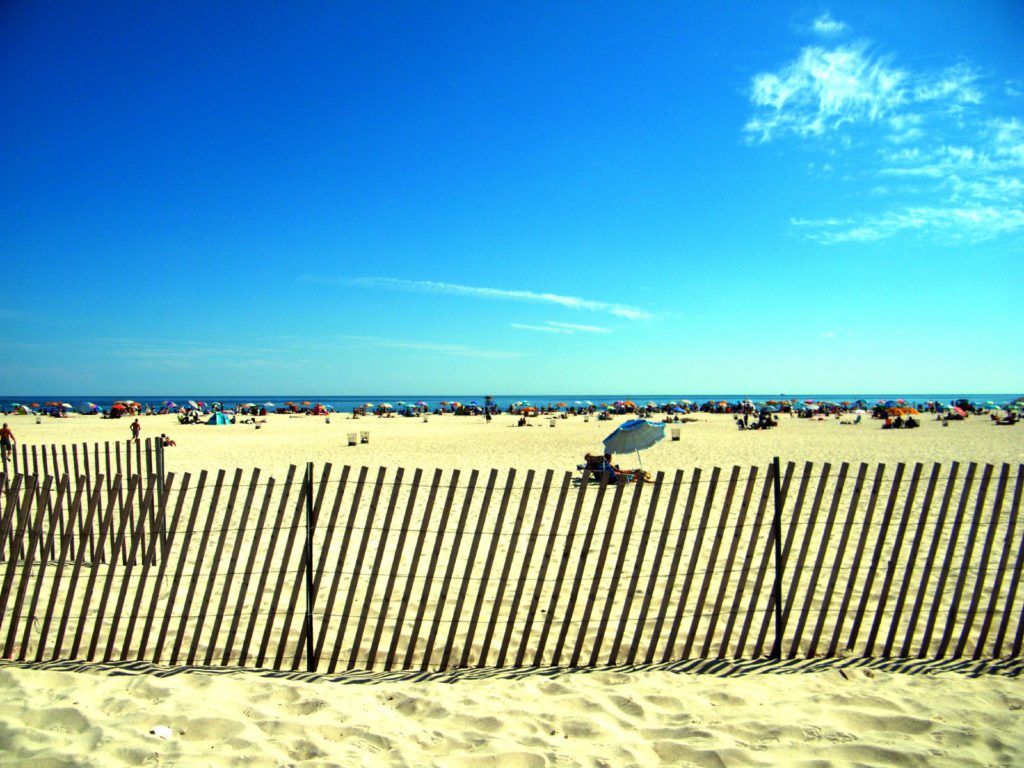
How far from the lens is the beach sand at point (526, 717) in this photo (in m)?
3.27

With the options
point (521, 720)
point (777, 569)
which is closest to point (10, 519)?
point (521, 720)

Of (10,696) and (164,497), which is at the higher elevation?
(164,497)

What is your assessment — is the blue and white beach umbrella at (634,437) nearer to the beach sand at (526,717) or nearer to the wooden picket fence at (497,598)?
the wooden picket fence at (497,598)

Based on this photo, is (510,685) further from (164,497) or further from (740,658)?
(164,497)

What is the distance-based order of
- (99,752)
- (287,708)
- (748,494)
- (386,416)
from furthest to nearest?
(386,416) → (748,494) → (287,708) → (99,752)

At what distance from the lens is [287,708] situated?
3762mm

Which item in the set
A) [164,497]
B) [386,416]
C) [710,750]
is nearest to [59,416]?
[386,416]

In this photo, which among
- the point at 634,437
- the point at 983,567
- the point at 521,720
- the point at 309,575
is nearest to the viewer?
the point at 521,720

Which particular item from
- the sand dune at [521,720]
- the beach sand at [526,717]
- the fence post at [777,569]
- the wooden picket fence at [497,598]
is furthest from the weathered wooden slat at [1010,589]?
the fence post at [777,569]

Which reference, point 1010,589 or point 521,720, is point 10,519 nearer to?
point 521,720

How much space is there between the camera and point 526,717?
3693 mm

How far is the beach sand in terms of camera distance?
3270 millimetres

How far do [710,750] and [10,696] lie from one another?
4322 millimetres

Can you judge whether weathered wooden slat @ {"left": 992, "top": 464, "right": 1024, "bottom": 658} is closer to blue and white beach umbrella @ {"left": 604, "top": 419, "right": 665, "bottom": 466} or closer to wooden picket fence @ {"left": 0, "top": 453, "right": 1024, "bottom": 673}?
wooden picket fence @ {"left": 0, "top": 453, "right": 1024, "bottom": 673}
